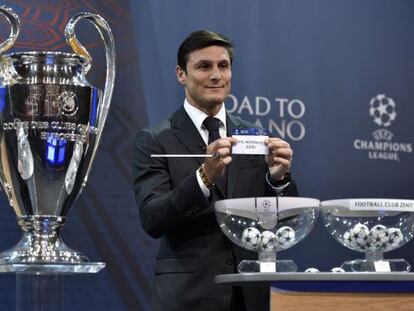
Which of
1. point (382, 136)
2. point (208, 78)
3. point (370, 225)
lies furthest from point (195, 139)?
point (382, 136)

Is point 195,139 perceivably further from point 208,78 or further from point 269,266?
point 269,266

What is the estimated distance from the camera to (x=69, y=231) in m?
3.72

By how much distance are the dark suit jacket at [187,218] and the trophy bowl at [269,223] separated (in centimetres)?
30

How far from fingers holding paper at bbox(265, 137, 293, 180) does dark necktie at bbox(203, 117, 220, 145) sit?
30 centimetres

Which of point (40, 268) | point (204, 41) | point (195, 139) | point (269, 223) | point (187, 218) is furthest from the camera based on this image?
point (204, 41)

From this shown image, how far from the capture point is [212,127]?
290 cm

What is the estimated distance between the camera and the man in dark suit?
2.59 meters

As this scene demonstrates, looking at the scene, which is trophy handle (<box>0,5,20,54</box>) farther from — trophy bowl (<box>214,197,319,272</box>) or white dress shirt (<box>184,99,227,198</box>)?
white dress shirt (<box>184,99,227,198</box>)

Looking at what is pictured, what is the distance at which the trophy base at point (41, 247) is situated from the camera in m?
1.67

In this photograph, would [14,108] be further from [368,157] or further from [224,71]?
[368,157]

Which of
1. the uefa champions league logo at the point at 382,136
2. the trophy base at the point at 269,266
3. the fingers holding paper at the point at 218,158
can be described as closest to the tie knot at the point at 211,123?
the fingers holding paper at the point at 218,158

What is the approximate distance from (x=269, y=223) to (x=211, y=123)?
712 millimetres

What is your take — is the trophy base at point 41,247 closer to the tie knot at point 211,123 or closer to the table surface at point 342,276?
the table surface at point 342,276

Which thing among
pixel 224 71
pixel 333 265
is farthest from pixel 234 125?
pixel 333 265
